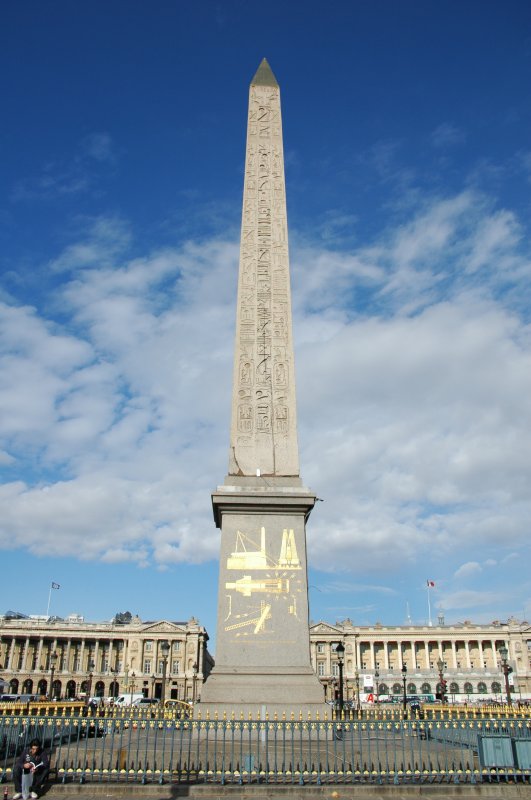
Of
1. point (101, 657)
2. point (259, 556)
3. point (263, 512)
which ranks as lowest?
point (259, 556)

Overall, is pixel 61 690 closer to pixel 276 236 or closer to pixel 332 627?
pixel 332 627

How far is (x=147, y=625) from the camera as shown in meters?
101

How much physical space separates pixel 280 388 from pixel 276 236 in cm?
443

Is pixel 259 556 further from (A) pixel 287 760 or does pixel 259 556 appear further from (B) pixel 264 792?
(B) pixel 264 792

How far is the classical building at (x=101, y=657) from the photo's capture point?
95.1 m

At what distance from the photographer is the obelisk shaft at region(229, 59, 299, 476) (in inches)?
600

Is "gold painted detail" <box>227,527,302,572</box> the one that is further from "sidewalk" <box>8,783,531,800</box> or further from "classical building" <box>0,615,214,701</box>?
"classical building" <box>0,615,214,701</box>

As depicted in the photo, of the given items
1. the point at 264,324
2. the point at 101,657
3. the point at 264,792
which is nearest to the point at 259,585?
the point at 264,792

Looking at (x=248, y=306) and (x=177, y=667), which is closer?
(x=248, y=306)

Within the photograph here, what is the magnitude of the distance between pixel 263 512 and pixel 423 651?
314ft

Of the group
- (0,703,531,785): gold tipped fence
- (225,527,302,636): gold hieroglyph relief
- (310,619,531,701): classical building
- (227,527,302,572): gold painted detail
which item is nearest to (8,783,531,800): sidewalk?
(0,703,531,785): gold tipped fence

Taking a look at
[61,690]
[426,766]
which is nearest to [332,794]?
[426,766]

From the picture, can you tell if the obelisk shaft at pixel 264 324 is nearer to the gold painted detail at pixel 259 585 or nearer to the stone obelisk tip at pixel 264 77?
the stone obelisk tip at pixel 264 77

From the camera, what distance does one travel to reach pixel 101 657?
101 meters
